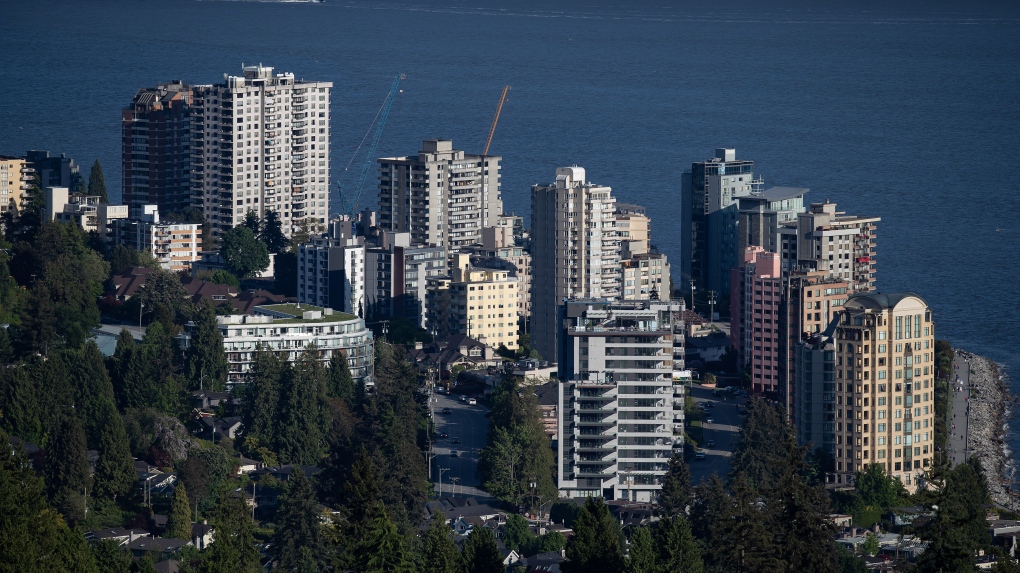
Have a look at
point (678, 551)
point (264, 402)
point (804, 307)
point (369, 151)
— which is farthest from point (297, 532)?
point (369, 151)

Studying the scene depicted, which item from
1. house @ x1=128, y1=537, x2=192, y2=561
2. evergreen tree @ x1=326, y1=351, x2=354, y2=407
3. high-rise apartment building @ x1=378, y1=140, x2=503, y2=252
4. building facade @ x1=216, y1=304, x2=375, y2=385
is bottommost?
house @ x1=128, y1=537, x2=192, y2=561

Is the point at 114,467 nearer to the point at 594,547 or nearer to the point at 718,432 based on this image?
the point at 594,547

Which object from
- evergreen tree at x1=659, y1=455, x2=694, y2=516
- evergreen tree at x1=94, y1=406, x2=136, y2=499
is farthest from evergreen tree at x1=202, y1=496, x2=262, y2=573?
evergreen tree at x1=659, y1=455, x2=694, y2=516

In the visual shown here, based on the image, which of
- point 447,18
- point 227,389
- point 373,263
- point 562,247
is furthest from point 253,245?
point 447,18

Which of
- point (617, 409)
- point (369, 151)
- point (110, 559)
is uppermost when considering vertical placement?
point (369, 151)

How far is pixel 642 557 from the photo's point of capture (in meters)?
25.3

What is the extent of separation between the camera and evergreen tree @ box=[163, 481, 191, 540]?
32062 mm

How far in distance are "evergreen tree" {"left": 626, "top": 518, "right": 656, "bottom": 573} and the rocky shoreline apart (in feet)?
41.4

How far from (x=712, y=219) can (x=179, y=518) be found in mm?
24071

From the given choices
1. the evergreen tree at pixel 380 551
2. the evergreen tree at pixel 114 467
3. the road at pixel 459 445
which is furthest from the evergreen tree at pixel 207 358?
the evergreen tree at pixel 380 551

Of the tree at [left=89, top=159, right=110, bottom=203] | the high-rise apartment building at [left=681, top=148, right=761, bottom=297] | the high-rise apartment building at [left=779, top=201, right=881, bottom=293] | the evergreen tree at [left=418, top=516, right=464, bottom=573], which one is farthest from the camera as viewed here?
the tree at [left=89, top=159, right=110, bottom=203]

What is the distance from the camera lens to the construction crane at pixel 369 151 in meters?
66.8

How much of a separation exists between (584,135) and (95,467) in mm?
54228

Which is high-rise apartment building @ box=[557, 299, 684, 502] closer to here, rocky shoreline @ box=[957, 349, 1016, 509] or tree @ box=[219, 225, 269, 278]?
rocky shoreline @ box=[957, 349, 1016, 509]
